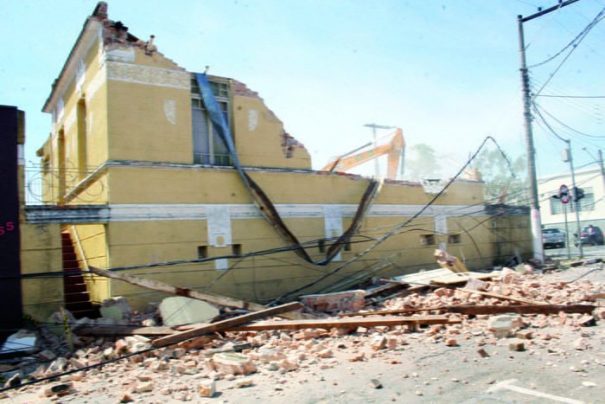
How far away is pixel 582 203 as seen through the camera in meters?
41.0

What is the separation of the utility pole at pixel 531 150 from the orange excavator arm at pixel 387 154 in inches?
194

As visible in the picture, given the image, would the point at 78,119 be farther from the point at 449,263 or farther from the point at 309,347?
the point at 449,263

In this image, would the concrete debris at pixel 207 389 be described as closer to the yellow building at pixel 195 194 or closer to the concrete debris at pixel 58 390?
the concrete debris at pixel 58 390

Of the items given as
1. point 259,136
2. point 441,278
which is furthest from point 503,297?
point 259,136

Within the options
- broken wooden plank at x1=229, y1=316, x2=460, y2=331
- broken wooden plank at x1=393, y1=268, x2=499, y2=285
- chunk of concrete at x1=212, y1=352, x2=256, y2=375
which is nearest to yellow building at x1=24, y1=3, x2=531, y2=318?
broken wooden plank at x1=229, y1=316, x2=460, y2=331

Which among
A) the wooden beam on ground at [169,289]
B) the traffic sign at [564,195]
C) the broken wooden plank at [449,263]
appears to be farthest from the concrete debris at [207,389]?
the traffic sign at [564,195]

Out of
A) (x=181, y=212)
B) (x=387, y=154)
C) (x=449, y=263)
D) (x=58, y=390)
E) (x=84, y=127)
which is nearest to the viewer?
(x=58, y=390)

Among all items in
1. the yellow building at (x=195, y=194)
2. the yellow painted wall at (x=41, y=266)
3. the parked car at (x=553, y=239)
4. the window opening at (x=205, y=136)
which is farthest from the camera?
the parked car at (x=553, y=239)

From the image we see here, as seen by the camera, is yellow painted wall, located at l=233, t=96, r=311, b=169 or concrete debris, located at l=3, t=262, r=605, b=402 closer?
concrete debris, located at l=3, t=262, r=605, b=402

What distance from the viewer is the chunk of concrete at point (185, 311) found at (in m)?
10.1

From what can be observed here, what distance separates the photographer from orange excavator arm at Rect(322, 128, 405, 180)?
20.8 metres

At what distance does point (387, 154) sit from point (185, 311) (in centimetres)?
1350

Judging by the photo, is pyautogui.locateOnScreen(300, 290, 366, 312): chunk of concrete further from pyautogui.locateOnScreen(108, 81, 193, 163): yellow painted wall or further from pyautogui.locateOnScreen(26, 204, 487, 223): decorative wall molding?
pyautogui.locateOnScreen(108, 81, 193, 163): yellow painted wall

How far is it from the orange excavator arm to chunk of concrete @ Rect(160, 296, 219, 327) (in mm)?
11465
